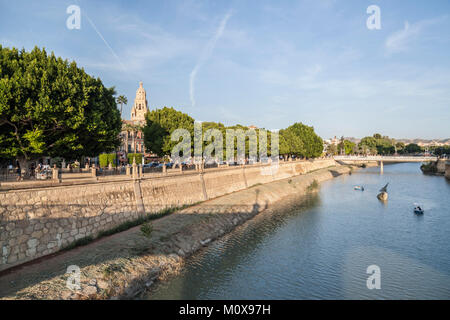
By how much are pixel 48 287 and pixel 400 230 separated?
1607 inches

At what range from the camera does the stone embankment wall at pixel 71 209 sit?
21375 mm

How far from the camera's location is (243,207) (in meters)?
48.4

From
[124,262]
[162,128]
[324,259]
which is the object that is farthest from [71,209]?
[162,128]

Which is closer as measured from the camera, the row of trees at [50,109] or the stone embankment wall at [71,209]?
the stone embankment wall at [71,209]

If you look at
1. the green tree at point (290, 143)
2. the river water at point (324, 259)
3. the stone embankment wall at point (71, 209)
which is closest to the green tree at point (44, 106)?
the stone embankment wall at point (71, 209)

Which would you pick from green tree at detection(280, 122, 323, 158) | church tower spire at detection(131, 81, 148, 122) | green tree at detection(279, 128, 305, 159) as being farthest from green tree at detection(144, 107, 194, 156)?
church tower spire at detection(131, 81, 148, 122)

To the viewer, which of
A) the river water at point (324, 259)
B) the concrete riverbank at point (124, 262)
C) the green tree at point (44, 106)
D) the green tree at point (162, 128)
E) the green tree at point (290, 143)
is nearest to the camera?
the concrete riverbank at point (124, 262)

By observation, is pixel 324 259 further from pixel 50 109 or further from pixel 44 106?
pixel 44 106

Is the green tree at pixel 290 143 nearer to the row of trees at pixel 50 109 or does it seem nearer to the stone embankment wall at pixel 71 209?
the stone embankment wall at pixel 71 209

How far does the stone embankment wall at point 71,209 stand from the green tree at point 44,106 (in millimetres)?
6308

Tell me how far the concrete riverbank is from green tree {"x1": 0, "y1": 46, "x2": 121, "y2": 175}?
1183cm

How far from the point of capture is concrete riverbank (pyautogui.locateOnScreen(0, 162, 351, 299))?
62.2 ft

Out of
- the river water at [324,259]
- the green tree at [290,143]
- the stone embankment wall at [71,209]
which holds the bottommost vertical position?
the river water at [324,259]
